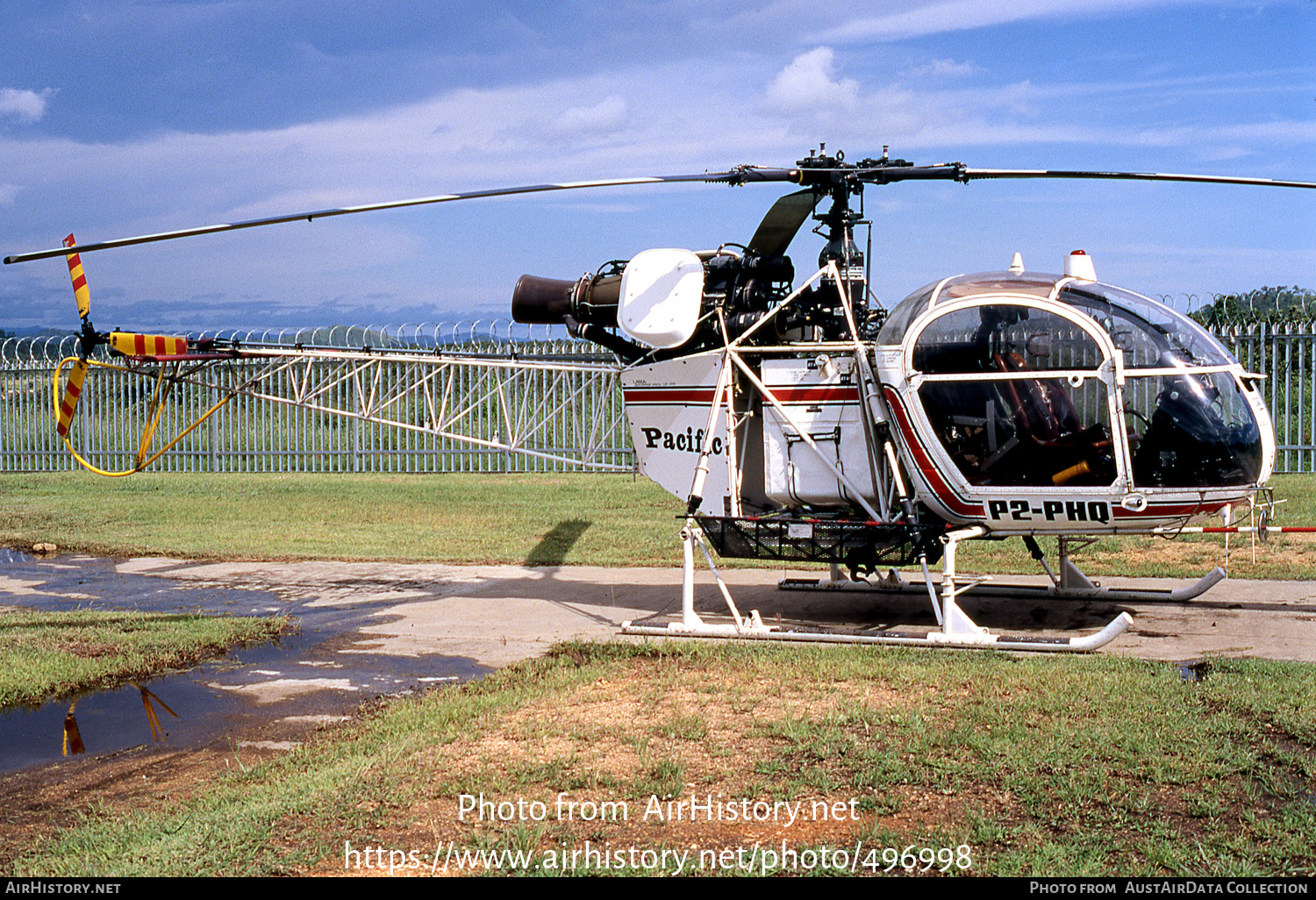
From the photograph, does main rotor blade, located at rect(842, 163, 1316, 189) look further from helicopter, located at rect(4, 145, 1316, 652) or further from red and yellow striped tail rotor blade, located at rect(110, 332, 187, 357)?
red and yellow striped tail rotor blade, located at rect(110, 332, 187, 357)

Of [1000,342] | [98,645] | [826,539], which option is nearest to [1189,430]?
[1000,342]

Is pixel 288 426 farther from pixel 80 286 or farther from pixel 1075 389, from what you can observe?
pixel 1075 389

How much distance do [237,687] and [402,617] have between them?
2528mm

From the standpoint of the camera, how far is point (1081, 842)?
4.80 metres

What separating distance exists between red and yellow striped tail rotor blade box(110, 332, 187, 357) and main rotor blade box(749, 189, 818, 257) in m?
5.99

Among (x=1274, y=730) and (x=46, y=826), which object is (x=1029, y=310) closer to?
(x=1274, y=730)

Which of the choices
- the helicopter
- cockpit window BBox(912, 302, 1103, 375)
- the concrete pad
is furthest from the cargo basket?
cockpit window BBox(912, 302, 1103, 375)

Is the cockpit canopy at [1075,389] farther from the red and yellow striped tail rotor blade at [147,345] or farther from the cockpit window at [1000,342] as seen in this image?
the red and yellow striped tail rotor blade at [147,345]

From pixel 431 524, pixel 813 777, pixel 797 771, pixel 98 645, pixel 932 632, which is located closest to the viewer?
pixel 813 777

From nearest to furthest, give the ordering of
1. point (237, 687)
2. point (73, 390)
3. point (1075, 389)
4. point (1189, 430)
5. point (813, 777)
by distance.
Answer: point (813, 777)
point (1189, 430)
point (1075, 389)
point (237, 687)
point (73, 390)

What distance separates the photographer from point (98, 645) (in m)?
9.36

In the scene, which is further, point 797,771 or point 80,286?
point 80,286

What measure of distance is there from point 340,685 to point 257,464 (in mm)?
17450

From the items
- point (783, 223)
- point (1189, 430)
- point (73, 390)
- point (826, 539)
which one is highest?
point (783, 223)
